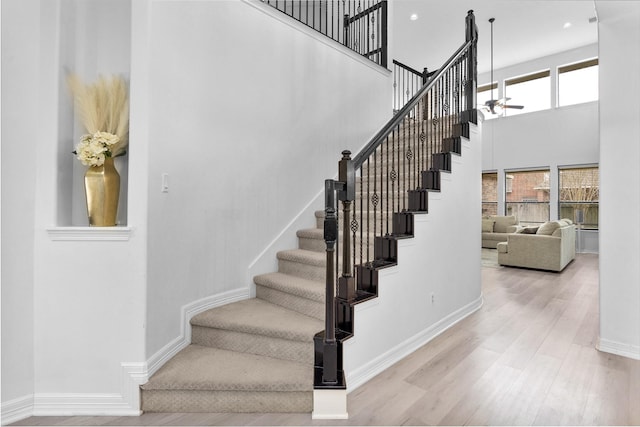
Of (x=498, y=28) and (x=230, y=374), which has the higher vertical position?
(x=498, y=28)

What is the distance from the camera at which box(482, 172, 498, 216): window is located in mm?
10221

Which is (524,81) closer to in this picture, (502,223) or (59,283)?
(502,223)

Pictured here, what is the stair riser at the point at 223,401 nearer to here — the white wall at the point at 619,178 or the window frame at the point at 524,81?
the white wall at the point at 619,178

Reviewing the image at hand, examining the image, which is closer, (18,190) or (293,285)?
(18,190)

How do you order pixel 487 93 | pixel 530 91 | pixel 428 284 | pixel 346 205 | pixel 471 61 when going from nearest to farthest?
pixel 346 205, pixel 428 284, pixel 471 61, pixel 530 91, pixel 487 93

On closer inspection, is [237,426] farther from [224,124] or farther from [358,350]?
[224,124]

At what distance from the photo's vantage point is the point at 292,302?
9.16ft

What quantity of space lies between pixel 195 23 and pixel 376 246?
7.39ft

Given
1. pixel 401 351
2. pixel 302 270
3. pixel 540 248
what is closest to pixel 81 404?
pixel 302 270

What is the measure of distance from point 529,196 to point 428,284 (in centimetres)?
837

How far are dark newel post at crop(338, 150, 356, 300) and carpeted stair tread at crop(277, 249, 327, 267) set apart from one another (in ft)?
1.90

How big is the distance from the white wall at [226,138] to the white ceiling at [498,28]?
3919 mm

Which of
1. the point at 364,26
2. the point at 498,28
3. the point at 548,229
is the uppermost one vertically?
the point at 498,28

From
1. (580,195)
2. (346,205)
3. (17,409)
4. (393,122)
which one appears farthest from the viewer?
(580,195)
